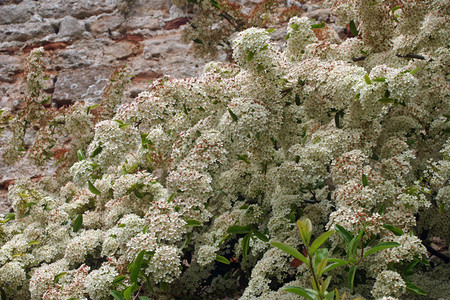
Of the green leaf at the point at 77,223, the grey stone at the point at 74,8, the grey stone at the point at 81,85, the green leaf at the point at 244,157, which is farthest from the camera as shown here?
the grey stone at the point at 74,8

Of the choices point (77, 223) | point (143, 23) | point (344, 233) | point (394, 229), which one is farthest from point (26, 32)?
point (394, 229)

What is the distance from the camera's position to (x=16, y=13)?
15.8 feet

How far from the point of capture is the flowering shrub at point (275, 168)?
1.71 meters

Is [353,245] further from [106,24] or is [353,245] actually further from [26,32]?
[26,32]

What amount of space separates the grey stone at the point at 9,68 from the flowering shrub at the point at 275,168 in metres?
2.65

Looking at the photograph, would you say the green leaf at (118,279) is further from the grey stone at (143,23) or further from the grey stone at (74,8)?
the grey stone at (74,8)

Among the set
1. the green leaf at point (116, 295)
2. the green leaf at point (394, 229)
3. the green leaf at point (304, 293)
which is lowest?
the green leaf at point (116, 295)

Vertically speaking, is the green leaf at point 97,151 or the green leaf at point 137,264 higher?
the green leaf at point 97,151

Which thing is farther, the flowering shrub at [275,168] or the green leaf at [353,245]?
the flowering shrub at [275,168]

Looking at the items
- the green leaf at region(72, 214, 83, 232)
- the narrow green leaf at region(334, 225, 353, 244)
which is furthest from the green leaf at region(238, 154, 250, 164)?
the green leaf at region(72, 214, 83, 232)

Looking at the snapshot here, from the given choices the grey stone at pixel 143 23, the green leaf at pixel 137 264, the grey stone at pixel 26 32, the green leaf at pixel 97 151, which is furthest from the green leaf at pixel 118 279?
the grey stone at pixel 26 32

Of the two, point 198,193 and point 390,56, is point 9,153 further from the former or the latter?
point 390,56

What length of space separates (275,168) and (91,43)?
133 inches

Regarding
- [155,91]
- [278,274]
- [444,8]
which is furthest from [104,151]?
[444,8]
